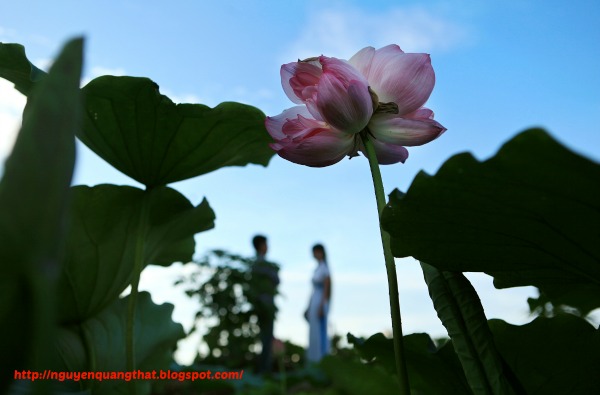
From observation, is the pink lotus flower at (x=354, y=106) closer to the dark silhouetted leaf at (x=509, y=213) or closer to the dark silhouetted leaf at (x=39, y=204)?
the dark silhouetted leaf at (x=509, y=213)

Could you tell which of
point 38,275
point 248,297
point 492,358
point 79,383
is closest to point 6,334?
point 38,275

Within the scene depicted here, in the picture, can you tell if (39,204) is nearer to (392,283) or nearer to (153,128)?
(392,283)

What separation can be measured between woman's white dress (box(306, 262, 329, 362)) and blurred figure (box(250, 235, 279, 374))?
41 cm

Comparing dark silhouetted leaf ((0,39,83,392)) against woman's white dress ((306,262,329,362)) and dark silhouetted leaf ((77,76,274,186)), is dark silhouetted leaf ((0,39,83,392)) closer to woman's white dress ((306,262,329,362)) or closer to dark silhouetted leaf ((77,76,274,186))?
dark silhouetted leaf ((77,76,274,186))

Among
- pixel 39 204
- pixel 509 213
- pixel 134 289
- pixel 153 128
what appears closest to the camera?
pixel 39 204

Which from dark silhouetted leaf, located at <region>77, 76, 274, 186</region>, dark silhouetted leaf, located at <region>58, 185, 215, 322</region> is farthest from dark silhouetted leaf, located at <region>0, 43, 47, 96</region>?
dark silhouetted leaf, located at <region>58, 185, 215, 322</region>

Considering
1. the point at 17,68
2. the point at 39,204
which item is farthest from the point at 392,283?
the point at 17,68

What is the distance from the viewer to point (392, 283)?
1.52 ft

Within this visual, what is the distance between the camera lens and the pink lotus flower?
532 mm

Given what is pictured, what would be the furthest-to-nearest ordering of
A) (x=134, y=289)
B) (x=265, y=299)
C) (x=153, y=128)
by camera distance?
(x=265, y=299) → (x=153, y=128) → (x=134, y=289)

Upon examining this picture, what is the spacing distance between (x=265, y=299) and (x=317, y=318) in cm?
58

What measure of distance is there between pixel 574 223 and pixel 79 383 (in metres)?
0.65

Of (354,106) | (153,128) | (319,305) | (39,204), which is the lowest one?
(39,204)

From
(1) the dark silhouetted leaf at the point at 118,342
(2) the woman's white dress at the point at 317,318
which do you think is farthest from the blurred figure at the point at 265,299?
(1) the dark silhouetted leaf at the point at 118,342
